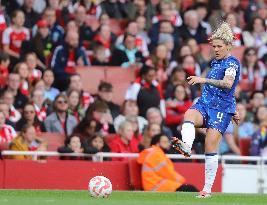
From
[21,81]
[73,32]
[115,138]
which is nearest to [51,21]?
[73,32]

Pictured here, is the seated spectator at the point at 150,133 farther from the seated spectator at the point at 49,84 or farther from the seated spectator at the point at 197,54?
the seated spectator at the point at 197,54

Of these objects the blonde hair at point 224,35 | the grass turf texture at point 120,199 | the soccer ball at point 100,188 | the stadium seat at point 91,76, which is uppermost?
the stadium seat at point 91,76

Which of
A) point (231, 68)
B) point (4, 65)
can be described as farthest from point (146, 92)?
point (231, 68)

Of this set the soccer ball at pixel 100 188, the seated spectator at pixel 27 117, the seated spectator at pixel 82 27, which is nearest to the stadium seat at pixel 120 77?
the seated spectator at pixel 82 27

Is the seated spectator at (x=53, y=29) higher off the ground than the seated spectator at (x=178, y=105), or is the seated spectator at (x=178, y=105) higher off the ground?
the seated spectator at (x=53, y=29)

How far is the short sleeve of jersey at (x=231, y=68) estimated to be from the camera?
49.1 feet

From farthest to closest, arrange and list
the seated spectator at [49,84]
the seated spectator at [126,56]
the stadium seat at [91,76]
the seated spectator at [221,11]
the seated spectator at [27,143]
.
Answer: the seated spectator at [221,11] → the seated spectator at [126,56] → the stadium seat at [91,76] → the seated spectator at [49,84] → the seated spectator at [27,143]

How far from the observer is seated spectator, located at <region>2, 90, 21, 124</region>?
20062 mm

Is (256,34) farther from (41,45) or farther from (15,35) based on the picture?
(15,35)

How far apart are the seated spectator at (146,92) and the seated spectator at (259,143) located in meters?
1.83

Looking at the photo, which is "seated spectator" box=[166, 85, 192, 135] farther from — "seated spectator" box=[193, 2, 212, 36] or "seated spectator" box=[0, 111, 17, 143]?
"seated spectator" box=[0, 111, 17, 143]

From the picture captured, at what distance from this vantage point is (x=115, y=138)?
66.1 ft

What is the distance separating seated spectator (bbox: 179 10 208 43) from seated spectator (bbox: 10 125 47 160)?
6045 mm

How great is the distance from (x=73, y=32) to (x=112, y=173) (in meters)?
4.14
